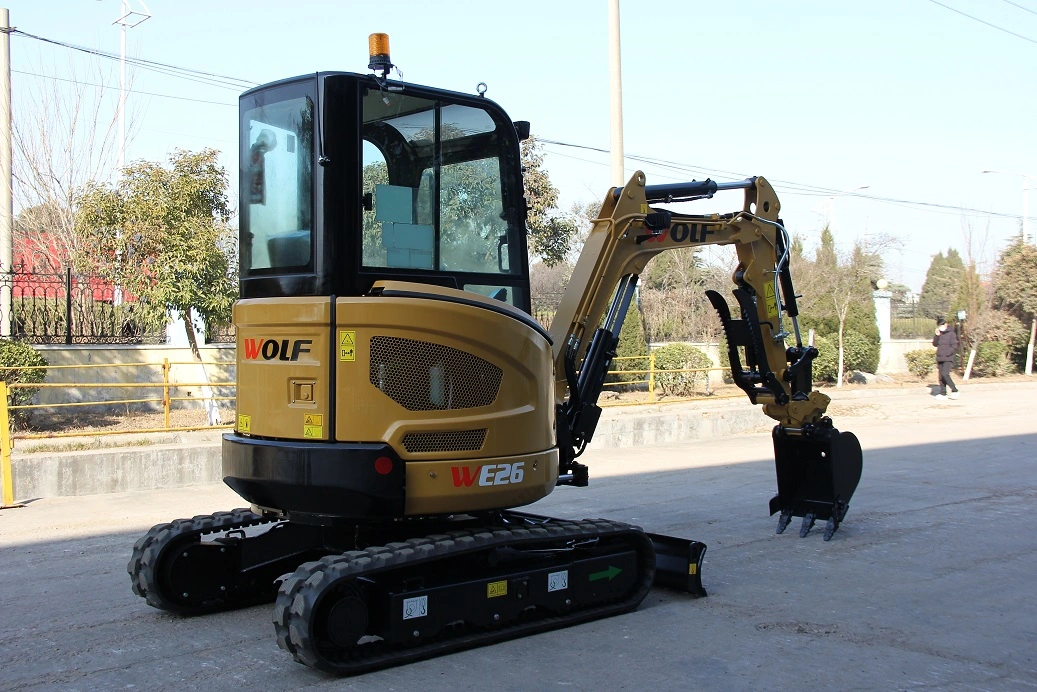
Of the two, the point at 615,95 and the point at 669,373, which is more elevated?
the point at 615,95

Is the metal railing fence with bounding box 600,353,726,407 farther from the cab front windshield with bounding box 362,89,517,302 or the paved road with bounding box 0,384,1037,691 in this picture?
the cab front windshield with bounding box 362,89,517,302

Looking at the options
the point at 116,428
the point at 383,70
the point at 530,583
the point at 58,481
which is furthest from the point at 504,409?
the point at 116,428

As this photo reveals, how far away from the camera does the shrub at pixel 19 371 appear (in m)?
14.4

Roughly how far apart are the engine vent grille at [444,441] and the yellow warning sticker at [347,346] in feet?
1.73

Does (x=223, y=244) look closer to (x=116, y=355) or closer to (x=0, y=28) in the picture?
(x=116, y=355)

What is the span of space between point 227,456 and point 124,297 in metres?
13.6

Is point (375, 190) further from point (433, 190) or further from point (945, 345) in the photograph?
point (945, 345)

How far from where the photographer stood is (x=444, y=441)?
5711 millimetres

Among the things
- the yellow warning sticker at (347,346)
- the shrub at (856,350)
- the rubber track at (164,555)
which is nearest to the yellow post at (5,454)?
the rubber track at (164,555)

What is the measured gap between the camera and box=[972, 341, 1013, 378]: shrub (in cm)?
3300

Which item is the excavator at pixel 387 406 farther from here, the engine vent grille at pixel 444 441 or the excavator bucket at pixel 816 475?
the excavator bucket at pixel 816 475

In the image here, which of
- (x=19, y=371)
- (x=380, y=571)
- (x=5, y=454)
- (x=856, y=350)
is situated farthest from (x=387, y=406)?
(x=856, y=350)

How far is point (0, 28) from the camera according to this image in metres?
18.6

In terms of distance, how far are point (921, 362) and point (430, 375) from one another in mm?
28310
